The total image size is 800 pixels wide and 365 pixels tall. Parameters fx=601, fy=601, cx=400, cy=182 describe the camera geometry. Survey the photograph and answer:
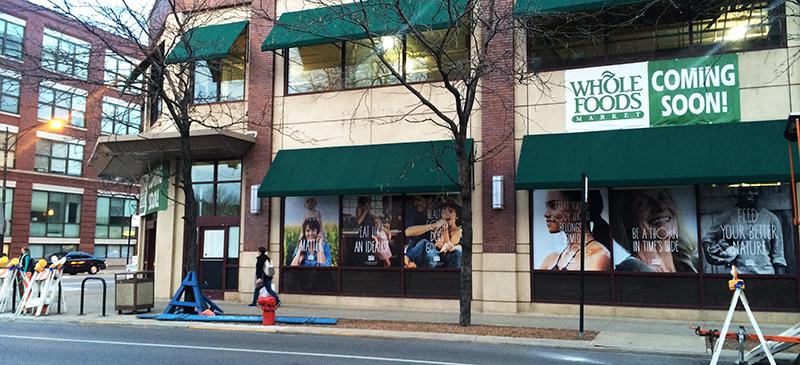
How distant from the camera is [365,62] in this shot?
57.1 feet

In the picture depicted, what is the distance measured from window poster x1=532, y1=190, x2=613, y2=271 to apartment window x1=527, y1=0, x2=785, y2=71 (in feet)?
11.2

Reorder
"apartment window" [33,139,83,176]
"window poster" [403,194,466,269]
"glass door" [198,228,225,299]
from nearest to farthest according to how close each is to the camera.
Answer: "window poster" [403,194,466,269], "glass door" [198,228,225,299], "apartment window" [33,139,83,176]

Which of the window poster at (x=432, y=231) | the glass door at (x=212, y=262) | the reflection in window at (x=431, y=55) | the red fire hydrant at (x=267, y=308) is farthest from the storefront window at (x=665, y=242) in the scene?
the glass door at (x=212, y=262)

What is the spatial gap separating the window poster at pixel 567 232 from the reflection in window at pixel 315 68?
6.92 m

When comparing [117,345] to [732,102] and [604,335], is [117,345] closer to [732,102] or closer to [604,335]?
[604,335]

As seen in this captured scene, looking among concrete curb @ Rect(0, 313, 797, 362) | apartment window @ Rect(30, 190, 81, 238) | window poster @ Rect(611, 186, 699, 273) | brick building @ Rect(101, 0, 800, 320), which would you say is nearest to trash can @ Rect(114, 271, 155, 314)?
concrete curb @ Rect(0, 313, 797, 362)

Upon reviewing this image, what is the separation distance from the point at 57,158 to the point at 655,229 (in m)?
42.3

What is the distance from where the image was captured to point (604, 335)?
11438mm

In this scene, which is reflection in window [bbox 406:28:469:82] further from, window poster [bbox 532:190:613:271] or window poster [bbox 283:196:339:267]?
window poster [bbox 532:190:613:271]

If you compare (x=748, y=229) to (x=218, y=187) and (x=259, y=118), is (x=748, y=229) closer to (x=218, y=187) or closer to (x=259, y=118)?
(x=259, y=118)

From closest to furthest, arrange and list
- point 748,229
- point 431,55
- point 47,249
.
A: point 748,229
point 431,55
point 47,249

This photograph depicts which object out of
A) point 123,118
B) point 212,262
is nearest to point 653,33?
point 212,262

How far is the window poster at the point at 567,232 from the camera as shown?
47.5 feet

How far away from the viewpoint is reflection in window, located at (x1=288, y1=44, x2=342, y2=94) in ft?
58.1
